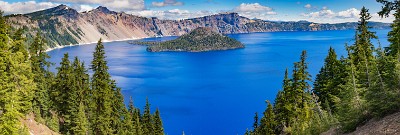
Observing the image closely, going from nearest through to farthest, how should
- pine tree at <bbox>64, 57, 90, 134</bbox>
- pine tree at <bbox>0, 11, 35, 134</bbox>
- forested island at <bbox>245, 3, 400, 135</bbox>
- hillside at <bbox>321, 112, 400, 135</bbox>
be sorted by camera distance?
hillside at <bbox>321, 112, 400, 135</bbox>
forested island at <bbox>245, 3, 400, 135</bbox>
pine tree at <bbox>0, 11, 35, 134</bbox>
pine tree at <bbox>64, 57, 90, 134</bbox>

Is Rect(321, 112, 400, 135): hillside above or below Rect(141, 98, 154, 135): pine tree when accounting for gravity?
above

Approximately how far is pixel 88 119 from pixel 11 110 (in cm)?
3039

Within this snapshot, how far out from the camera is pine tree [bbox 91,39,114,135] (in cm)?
4472

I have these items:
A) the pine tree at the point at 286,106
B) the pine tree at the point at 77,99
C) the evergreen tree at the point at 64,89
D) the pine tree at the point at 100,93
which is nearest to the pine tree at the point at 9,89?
the pine tree at the point at 100,93

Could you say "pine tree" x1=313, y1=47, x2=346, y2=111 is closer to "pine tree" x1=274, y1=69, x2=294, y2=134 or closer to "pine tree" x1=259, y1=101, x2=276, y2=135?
"pine tree" x1=274, y1=69, x2=294, y2=134

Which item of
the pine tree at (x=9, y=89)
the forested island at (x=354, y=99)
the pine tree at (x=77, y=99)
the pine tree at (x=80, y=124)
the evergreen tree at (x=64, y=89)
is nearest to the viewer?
the forested island at (x=354, y=99)

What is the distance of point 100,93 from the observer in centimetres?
4666

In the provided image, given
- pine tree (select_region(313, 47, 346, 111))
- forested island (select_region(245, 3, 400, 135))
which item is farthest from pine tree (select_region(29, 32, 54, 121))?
pine tree (select_region(313, 47, 346, 111))

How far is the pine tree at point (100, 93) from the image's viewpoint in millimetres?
44719

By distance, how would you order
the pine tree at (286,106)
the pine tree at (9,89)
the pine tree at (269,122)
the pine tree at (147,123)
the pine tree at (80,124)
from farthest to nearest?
1. the pine tree at (147,123)
2. the pine tree at (80,124)
3. the pine tree at (269,122)
4. the pine tree at (286,106)
5. the pine tree at (9,89)

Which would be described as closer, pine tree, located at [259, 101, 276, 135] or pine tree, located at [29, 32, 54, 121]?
pine tree, located at [259, 101, 276, 135]

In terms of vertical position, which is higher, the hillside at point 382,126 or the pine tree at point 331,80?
the hillside at point 382,126

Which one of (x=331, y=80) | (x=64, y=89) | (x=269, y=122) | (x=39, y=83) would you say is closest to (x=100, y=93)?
(x=64, y=89)

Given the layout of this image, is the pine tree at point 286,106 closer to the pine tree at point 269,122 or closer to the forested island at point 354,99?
the forested island at point 354,99
